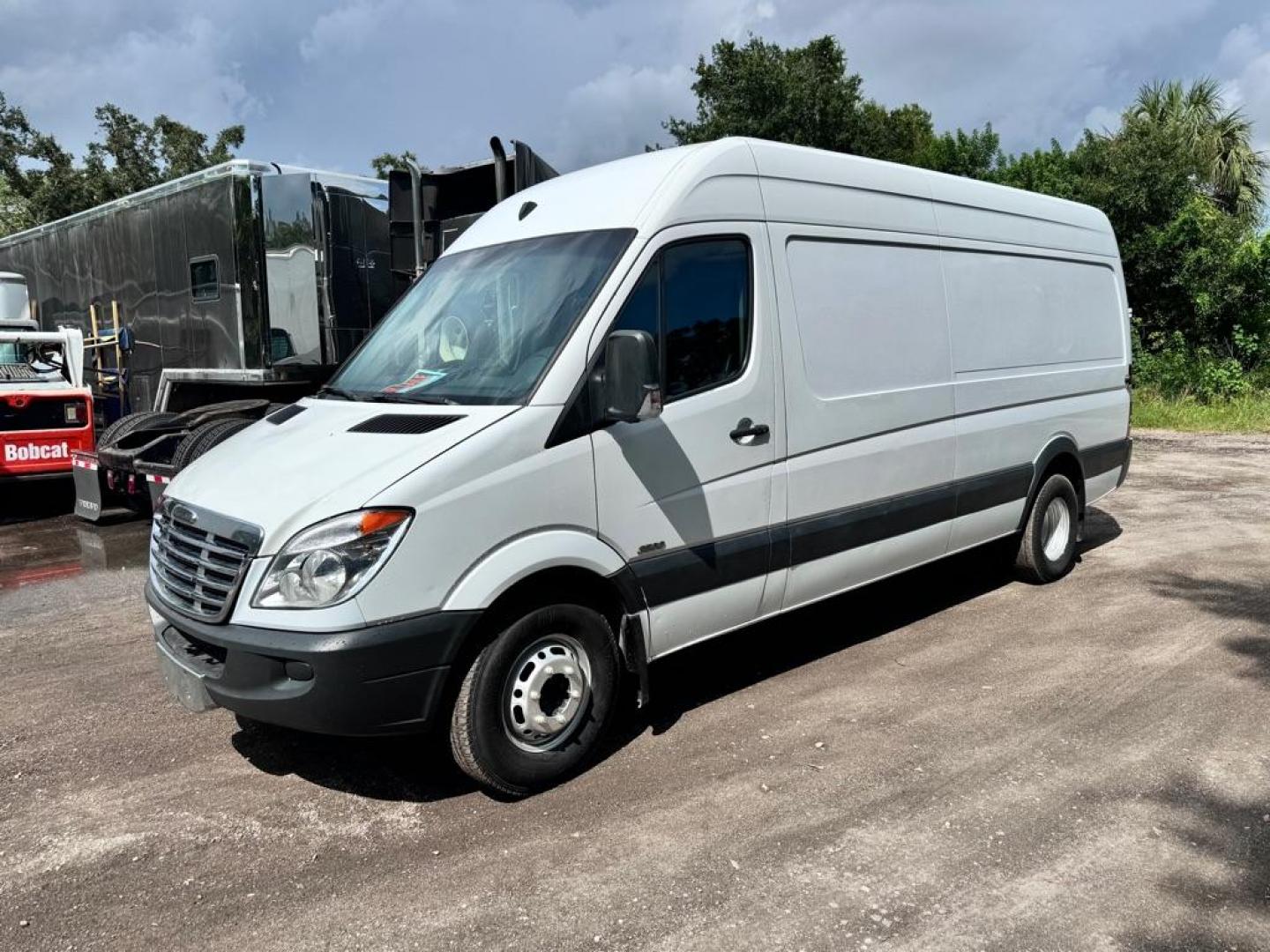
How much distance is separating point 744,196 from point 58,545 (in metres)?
7.50

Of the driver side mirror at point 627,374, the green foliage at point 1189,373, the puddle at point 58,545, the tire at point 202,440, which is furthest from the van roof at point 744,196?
the green foliage at point 1189,373

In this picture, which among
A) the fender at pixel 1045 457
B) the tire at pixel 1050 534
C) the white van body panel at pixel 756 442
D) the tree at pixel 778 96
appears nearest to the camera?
the white van body panel at pixel 756 442

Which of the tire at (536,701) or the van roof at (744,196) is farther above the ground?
the van roof at (744,196)

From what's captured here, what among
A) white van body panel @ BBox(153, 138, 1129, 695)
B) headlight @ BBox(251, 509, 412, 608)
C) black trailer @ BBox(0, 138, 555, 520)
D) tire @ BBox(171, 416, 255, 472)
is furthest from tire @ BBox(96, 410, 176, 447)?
headlight @ BBox(251, 509, 412, 608)

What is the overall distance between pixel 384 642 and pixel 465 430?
2.72 ft

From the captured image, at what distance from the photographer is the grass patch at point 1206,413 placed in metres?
17.2

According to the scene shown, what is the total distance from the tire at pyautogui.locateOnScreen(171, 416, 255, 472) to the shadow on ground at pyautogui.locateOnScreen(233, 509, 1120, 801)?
13.4ft

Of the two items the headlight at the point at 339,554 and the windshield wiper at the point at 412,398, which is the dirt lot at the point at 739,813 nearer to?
the headlight at the point at 339,554

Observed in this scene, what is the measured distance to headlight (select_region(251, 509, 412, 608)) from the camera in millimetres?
3527

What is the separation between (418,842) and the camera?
372 centimetres

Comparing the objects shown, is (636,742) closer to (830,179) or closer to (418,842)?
(418,842)

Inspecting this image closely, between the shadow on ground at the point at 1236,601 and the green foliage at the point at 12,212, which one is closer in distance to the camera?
the shadow on ground at the point at 1236,601

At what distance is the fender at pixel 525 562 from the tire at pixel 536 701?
7.4 inches

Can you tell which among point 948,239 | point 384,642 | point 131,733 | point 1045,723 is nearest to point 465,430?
point 384,642
